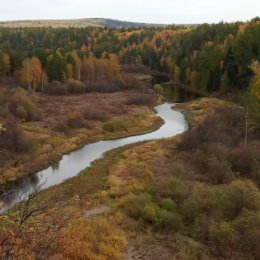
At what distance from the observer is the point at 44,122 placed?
5462 cm

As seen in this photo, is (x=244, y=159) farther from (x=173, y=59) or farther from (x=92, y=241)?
(x=173, y=59)

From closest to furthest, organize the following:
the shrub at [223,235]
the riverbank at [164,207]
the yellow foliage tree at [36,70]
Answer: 1. the riverbank at [164,207]
2. the shrub at [223,235]
3. the yellow foliage tree at [36,70]

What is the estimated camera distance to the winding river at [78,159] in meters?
31.9

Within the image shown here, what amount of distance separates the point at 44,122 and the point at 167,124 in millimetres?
16629

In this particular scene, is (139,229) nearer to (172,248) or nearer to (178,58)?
(172,248)

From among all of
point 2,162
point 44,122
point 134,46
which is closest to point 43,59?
point 44,122

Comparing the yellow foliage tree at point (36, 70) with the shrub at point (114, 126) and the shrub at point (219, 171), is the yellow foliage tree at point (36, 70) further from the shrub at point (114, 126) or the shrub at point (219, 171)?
the shrub at point (219, 171)

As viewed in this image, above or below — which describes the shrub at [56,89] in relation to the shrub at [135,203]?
below

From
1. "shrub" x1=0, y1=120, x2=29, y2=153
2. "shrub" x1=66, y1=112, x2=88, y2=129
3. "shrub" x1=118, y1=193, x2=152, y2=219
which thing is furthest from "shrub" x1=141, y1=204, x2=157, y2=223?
"shrub" x1=66, y1=112, x2=88, y2=129

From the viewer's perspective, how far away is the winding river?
105 ft

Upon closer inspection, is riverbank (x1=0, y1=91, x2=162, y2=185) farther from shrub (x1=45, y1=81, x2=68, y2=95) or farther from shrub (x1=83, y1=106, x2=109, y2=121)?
shrub (x1=45, y1=81, x2=68, y2=95)

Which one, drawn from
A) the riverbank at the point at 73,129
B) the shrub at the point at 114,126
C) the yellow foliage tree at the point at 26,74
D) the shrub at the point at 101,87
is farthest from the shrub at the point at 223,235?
the shrub at the point at 101,87

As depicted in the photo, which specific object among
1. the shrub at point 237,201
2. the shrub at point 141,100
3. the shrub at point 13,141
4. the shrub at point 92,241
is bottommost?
the shrub at point 141,100

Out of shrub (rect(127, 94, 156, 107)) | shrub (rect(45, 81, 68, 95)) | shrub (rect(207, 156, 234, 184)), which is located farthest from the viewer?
shrub (rect(45, 81, 68, 95))
